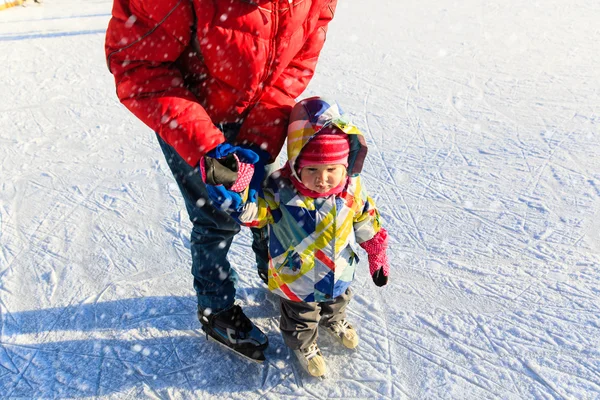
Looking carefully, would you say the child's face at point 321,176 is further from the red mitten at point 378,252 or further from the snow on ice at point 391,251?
the snow on ice at point 391,251

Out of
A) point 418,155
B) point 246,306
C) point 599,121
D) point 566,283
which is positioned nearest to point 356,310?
point 246,306

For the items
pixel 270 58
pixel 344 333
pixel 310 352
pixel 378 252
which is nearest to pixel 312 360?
pixel 310 352

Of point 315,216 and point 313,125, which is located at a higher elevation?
point 313,125

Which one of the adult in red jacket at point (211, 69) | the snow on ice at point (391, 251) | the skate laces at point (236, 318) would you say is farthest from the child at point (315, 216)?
the snow on ice at point (391, 251)

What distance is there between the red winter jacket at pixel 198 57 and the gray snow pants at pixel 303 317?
2.29ft

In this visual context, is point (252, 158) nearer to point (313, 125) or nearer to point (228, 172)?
point (228, 172)

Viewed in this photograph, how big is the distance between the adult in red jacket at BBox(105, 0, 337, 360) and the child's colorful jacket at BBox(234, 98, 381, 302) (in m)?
0.12

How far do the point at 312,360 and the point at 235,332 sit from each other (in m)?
0.34

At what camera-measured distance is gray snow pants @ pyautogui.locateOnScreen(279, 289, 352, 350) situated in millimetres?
1837

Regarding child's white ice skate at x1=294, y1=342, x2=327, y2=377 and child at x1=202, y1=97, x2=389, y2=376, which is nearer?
child at x1=202, y1=97, x2=389, y2=376

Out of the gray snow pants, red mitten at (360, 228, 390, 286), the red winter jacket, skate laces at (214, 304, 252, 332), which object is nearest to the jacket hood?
the red winter jacket

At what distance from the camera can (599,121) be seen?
382cm

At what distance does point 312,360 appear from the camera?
192 cm

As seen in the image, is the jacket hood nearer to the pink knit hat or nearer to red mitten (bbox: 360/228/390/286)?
the pink knit hat
